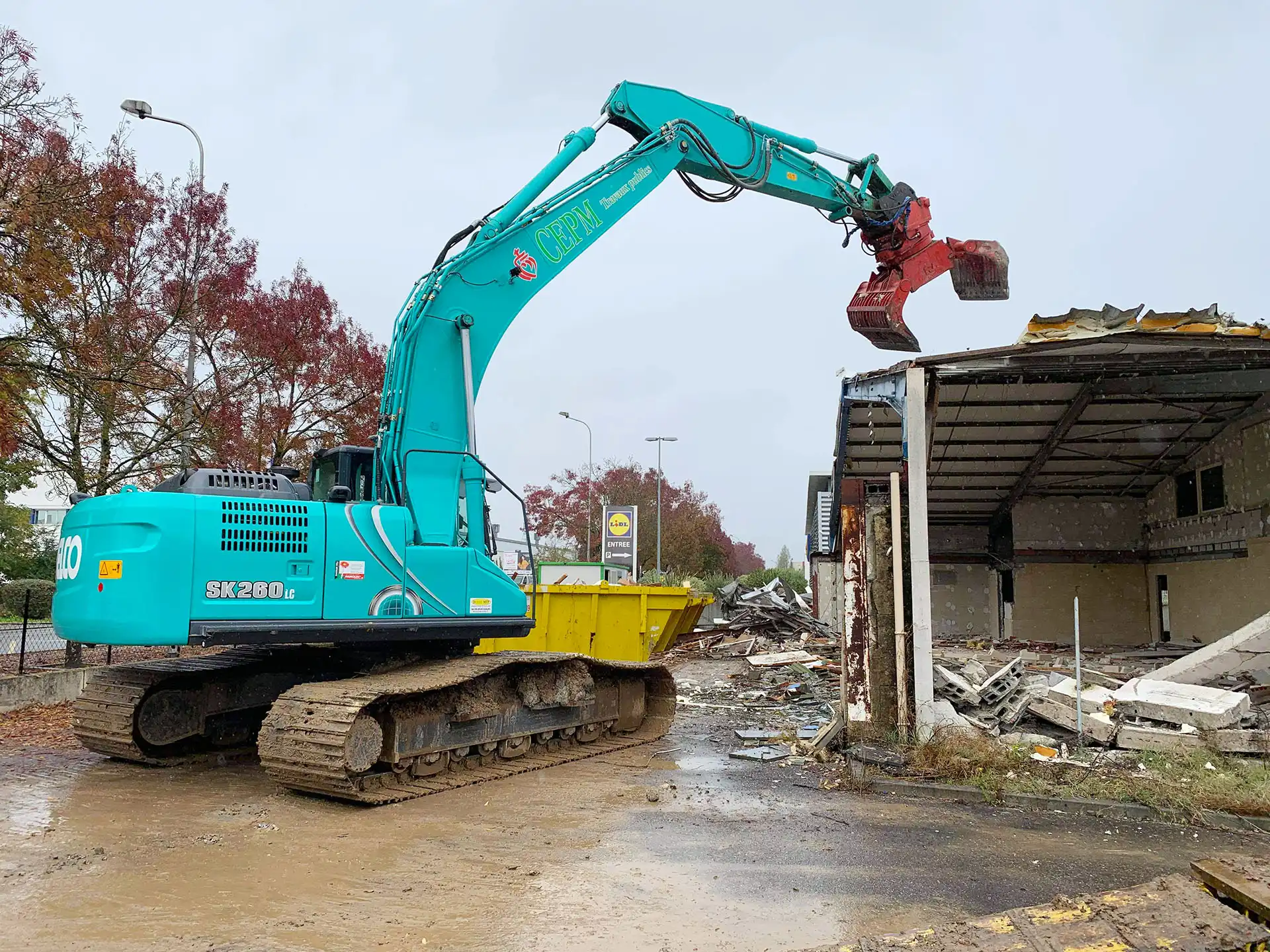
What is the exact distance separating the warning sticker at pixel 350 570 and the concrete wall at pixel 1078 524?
589 inches

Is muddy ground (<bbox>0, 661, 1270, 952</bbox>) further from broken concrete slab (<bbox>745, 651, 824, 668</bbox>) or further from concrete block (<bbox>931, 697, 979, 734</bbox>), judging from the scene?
broken concrete slab (<bbox>745, 651, 824, 668</bbox>)

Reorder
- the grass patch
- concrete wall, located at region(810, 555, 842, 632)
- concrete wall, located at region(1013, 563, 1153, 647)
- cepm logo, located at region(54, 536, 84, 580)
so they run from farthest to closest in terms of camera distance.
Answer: concrete wall, located at region(810, 555, 842, 632), concrete wall, located at region(1013, 563, 1153, 647), cepm logo, located at region(54, 536, 84, 580), the grass patch

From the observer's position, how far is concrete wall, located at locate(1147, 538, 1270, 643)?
1460 cm

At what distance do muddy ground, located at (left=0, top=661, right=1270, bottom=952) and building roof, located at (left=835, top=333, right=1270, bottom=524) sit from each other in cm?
499

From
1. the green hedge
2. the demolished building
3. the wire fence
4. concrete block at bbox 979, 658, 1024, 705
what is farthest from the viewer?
the green hedge

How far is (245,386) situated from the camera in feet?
49.2

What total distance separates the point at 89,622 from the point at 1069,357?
9.51m

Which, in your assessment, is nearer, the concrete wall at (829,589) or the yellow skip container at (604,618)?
the yellow skip container at (604,618)

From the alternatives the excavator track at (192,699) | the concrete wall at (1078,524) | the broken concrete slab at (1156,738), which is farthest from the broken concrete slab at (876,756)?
the concrete wall at (1078,524)

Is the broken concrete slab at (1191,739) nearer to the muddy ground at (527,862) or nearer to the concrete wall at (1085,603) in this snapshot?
the muddy ground at (527,862)

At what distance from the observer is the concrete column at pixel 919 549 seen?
8.90 m

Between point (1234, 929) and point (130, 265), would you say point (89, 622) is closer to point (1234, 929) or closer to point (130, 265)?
point (1234, 929)

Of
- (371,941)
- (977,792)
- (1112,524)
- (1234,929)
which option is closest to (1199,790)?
(977,792)

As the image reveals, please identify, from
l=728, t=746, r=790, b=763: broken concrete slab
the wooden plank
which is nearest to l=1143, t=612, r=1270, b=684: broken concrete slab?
l=728, t=746, r=790, b=763: broken concrete slab
